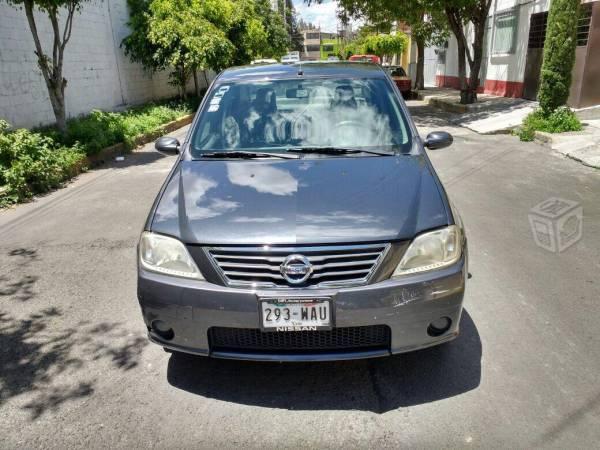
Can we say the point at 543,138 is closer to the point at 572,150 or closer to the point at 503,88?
the point at 572,150

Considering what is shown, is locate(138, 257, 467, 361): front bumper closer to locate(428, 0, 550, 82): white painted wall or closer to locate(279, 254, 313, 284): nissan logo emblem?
locate(279, 254, 313, 284): nissan logo emblem

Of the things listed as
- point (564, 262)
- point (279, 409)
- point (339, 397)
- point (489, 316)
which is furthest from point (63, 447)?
point (564, 262)

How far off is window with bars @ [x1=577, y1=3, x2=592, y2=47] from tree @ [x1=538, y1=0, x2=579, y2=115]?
2.36 meters

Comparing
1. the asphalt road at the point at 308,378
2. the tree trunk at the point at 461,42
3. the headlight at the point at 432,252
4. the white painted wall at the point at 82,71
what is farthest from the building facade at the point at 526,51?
the white painted wall at the point at 82,71

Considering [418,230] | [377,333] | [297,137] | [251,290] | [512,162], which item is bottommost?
[512,162]

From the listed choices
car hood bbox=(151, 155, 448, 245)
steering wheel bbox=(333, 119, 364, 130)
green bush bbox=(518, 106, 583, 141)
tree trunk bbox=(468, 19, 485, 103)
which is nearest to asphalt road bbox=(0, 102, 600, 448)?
car hood bbox=(151, 155, 448, 245)

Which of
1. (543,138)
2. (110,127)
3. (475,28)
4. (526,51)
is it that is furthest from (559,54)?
(110,127)

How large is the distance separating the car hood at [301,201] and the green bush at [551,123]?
880 cm

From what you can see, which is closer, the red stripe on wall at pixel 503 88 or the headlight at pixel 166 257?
the headlight at pixel 166 257

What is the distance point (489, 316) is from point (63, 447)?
2770 millimetres

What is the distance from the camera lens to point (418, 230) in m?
2.53

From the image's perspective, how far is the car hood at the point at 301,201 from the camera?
2482 mm

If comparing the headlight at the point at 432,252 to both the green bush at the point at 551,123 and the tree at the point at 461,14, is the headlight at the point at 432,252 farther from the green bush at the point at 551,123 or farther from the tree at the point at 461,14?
the tree at the point at 461,14

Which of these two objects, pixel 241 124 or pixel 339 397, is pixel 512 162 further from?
pixel 339 397
